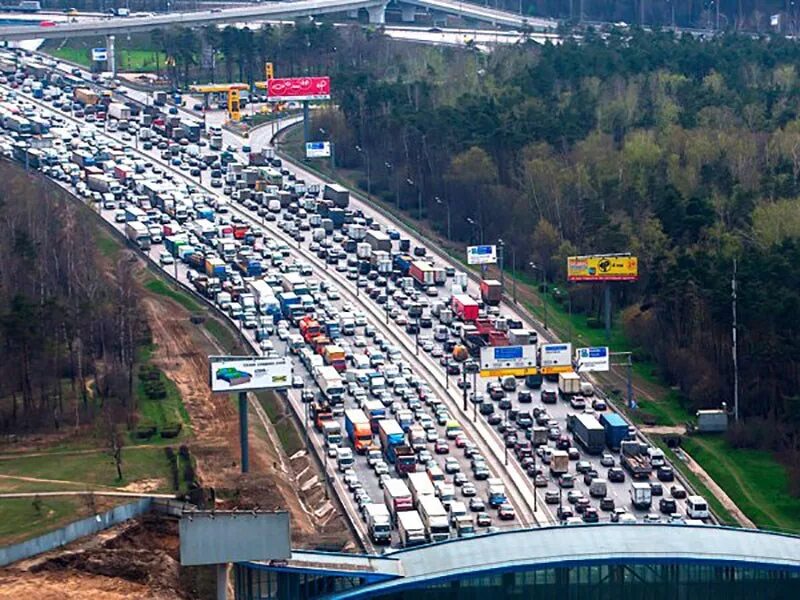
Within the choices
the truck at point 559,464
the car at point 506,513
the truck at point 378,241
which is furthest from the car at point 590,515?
the truck at point 378,241

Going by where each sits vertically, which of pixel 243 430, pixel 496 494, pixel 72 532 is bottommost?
pixel 496 494

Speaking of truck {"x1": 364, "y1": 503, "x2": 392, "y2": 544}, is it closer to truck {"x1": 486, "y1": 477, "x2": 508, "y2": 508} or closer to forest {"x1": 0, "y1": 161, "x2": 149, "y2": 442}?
truck {"x1": 486, "y1": 477, "x2": 508, "y2": 508}

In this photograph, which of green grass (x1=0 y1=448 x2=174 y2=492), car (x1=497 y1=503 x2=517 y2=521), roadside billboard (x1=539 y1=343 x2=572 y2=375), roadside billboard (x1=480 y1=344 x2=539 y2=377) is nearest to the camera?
car (x1=497 y1=503 x2=517 y2=521)

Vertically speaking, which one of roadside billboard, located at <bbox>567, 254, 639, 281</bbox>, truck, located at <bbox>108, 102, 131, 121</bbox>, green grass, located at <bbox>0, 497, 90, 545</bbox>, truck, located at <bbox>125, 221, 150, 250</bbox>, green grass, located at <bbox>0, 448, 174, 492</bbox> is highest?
truck, located at <bbox>108, 102, 131, 121</bbox>

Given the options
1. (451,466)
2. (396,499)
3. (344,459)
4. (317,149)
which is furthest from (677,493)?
(317,149)

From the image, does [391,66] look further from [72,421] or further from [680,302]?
[72,421]

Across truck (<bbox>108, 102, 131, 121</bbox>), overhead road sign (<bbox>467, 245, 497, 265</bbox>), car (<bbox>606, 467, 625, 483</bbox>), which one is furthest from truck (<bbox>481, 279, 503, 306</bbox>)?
truck (<bbox>108, 102, 131, 121</bbox>)

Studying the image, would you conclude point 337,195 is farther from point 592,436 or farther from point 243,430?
point 243,430
